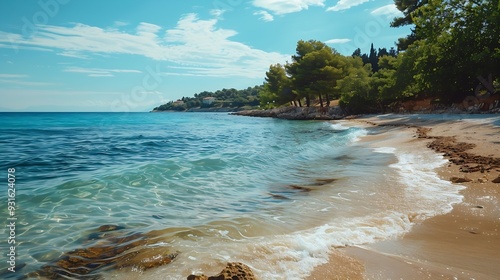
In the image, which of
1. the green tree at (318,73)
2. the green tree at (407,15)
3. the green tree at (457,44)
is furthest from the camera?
the green tree at (318,73)

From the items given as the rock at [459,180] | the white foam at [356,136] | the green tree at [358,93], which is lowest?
the white foam at [356,136]

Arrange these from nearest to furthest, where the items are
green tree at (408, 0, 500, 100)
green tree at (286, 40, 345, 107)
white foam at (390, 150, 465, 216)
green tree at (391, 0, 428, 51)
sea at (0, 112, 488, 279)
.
→ 1. sea at (0, 112, 488, 279)
2. white foam at (390, 150, 465, 216)
3. green tree at (408, 0, 500, 100)
4. green tree at (391, 0, 428, 51)
5. green tree at (286, 40, 345, 107)

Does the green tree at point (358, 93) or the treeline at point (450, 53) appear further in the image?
the green tree at point (358, 93)

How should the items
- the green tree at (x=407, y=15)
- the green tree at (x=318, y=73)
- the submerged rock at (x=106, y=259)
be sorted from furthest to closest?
the green tree at (x=318, y=73), the green tree at (x=407, y=15), the submerged rock at (x=106, y=259)

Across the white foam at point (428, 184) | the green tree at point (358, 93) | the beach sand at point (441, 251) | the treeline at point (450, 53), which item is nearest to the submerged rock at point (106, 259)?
the beach sand at point (441, 251)

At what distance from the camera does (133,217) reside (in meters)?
4.64

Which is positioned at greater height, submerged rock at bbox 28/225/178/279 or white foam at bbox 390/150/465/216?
submerged rock at bbox 28/225/178/279

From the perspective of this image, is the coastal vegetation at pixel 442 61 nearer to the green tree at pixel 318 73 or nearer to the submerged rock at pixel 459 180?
the green tree at pixel 318 73

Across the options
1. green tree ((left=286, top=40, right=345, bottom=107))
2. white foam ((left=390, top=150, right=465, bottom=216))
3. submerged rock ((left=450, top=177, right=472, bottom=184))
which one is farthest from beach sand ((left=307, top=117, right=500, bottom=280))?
green tree ((left=286, top=40, right=345, bottom=107))

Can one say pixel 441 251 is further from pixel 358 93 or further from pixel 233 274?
pixel 358 93

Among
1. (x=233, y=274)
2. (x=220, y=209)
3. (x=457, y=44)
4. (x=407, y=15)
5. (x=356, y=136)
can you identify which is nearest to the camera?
(x=233, y=274)

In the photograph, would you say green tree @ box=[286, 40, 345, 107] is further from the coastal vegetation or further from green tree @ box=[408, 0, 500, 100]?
green tree @ box=[408, 0, 500, 100]

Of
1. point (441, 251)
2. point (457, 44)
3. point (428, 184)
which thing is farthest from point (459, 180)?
point (457, 44)

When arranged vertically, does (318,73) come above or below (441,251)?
above
